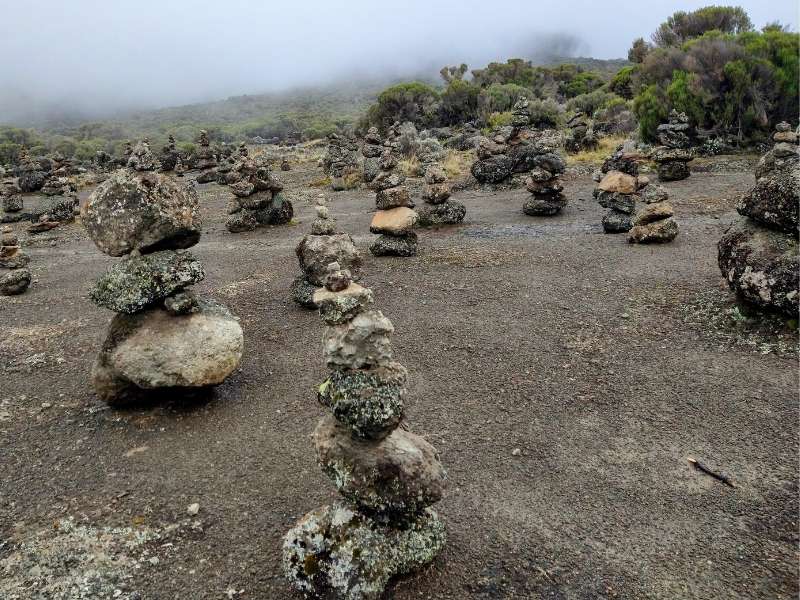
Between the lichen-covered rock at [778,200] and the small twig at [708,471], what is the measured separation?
4291 mm

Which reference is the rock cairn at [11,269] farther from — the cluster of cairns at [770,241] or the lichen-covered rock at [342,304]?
the cluster of cairns at [770,241]

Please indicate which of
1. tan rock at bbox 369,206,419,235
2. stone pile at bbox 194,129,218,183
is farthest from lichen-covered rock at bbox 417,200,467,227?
stone pile at bbox 194,129,218,183

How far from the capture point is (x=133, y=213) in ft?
21.2

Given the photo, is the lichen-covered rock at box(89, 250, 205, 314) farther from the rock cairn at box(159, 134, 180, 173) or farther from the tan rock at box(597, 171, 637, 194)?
the rock cairn at box(159, 134, 180, 173)

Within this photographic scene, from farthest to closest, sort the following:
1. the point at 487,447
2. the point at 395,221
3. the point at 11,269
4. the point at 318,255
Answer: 1. the point at 395,221
2. the point at 11,269
3. the point at 318,255
4. the point at 487,447

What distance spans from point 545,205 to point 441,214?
3076 millimetres

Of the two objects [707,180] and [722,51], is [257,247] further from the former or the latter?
[722,51]

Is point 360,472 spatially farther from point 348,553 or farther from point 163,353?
point 163,353

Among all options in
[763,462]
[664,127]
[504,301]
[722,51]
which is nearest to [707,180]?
[664,127]

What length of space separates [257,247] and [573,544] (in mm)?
12793

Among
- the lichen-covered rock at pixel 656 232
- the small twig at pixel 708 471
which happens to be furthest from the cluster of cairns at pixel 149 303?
the lichen-covered rock at pixel 656 232

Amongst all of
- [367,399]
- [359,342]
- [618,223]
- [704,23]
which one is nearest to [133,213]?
[359,342]

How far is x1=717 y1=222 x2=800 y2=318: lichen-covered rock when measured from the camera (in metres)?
7.30

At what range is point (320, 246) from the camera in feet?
32.4
